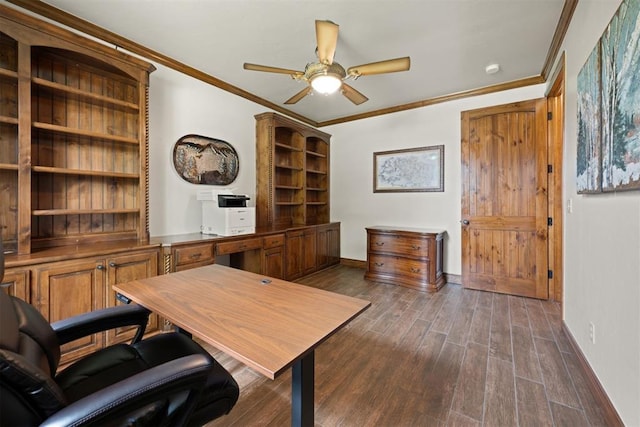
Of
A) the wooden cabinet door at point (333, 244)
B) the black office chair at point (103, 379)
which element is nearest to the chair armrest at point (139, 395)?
the black office chair at point (103, 379)

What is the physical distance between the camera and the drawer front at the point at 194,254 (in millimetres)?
2463

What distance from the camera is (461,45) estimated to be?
2672mm

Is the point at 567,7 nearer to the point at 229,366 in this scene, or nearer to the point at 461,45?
the point at 461,45

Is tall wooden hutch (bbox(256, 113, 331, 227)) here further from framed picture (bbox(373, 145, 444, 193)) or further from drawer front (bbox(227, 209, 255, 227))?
framed picture (bbox(373, 145, 444, 193))

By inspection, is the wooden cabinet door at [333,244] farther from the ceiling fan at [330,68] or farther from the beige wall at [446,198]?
the ceiling fan at [330,68]

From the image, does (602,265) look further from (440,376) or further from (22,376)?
(22,376)

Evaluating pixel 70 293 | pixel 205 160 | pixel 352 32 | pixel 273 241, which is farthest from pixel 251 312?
pixel 205 160

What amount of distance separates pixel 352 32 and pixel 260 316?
249cm

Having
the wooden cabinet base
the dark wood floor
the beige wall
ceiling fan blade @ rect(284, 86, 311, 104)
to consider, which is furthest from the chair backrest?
the wooden cabinet base

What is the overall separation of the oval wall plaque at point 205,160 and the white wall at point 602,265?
11.6 feet

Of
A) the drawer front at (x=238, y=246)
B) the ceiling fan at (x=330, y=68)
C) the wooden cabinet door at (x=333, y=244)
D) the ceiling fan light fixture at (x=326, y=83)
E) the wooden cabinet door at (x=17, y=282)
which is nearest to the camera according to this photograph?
the wooden cabinet door at (x=17, y=282)

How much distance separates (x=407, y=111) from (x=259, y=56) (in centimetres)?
246

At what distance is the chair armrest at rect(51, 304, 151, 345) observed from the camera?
3.81 feet

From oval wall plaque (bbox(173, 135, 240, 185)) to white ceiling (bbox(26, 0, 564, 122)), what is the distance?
83 centimetres
